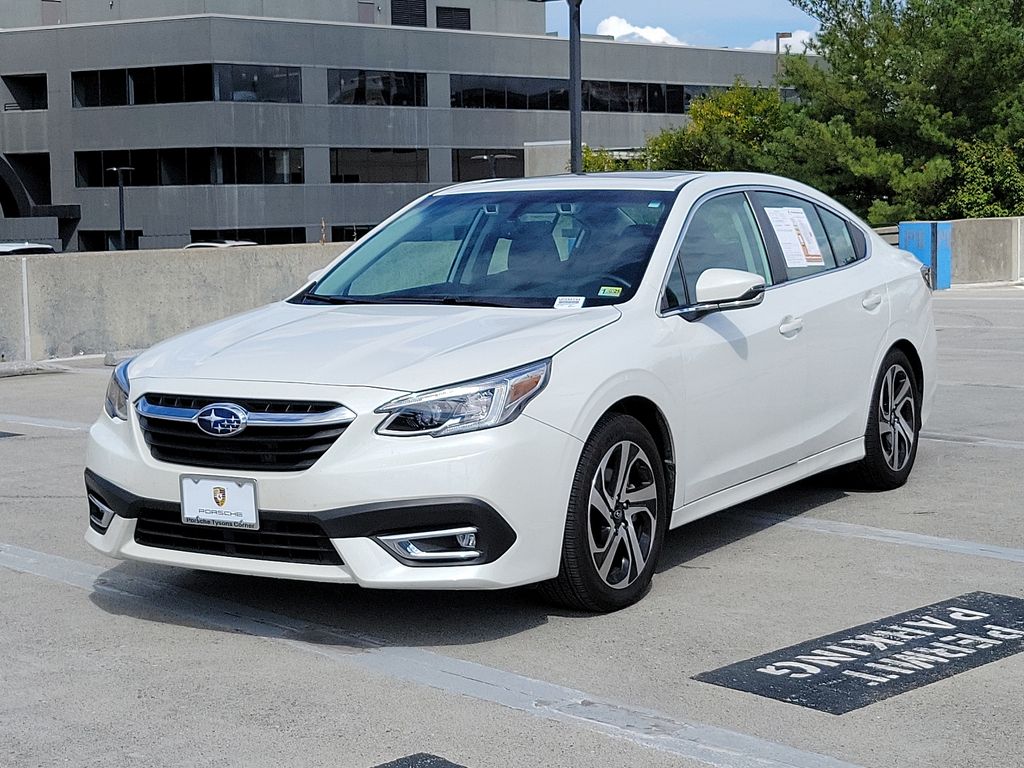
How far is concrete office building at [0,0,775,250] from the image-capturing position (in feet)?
216

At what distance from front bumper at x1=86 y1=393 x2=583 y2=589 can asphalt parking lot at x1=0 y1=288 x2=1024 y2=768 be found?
282mm

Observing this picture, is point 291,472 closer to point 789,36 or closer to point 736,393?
point 736,393

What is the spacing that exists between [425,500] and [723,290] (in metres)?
A: 1.73

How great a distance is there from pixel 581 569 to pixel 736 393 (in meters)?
1.33

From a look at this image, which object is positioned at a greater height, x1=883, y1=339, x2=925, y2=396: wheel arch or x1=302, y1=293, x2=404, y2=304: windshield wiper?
A: x1=302, y1=293, x2=404, y2=304: windshield wiper

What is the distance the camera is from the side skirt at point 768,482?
6305 millimetres

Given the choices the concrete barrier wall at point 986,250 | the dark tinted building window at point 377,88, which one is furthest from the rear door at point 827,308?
the dark tinted building window at point 377,88

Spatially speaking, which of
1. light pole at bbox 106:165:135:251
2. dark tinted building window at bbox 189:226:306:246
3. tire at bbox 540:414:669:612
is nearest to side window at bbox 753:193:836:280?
tire at bbox 540:414:669:612

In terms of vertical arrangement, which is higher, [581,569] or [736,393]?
[736,393]

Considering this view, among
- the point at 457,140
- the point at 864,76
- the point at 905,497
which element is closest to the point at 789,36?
the point at 457,140

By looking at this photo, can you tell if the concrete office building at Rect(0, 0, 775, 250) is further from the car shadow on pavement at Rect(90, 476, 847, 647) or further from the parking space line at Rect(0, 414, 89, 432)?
the car shadow on pavement at Rect(90, 476, 847, 647)

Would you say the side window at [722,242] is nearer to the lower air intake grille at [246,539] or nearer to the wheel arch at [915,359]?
the wheel arch at [915,359]

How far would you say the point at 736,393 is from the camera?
6.50 metres

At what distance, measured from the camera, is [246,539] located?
212 inches
